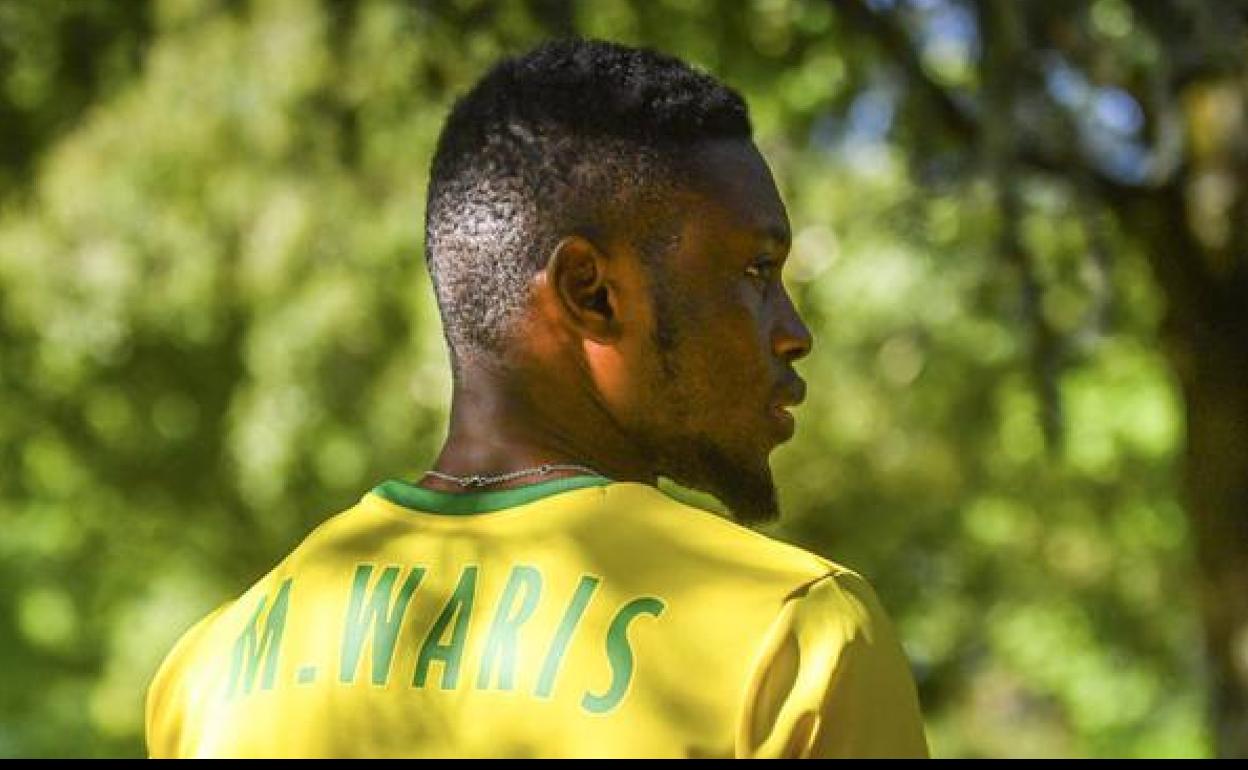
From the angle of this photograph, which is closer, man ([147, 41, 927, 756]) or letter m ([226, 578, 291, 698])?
man ([147, 41, 927, 756])

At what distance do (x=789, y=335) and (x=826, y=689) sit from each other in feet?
1.41

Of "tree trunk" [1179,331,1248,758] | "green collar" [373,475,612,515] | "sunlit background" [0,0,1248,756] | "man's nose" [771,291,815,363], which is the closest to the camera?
"green collar" [373,475,612,515]

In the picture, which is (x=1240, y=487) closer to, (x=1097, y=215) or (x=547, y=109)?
(x=1097, y=215)

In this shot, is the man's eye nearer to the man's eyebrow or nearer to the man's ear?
the man's eyebrow

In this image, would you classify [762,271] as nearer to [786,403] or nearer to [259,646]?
[786,403]

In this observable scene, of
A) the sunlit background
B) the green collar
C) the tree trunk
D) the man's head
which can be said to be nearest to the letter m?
the green collar

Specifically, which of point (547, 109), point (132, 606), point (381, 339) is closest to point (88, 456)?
point (132, 606)

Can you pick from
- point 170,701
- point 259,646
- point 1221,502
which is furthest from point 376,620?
point 1221,502

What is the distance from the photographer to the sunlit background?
922 centimetres

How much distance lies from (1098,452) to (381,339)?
5.42m

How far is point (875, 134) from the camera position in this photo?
11.0 m

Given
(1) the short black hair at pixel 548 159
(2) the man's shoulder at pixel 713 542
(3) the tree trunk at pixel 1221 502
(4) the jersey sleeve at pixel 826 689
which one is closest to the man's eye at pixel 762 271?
(1) the short black hair at pixel 548 159

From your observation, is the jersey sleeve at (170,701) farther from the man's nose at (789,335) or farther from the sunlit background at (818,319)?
the sunlit background at (818,319)

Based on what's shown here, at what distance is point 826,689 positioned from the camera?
184 centimetres
